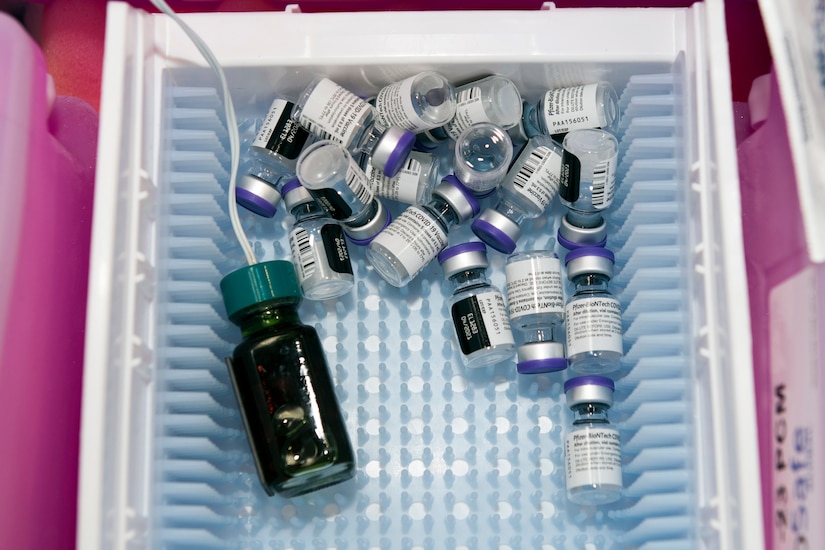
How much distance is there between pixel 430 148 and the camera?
0.95 meters

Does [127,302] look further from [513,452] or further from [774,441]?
[774,441]

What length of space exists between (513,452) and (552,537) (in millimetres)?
94

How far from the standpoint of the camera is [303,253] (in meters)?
0.87

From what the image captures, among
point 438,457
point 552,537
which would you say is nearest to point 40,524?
point 438,457

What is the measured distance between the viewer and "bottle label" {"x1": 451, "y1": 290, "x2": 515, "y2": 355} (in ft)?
2.81

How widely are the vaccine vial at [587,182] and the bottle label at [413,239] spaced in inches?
5.4

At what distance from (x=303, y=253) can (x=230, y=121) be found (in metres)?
0.16

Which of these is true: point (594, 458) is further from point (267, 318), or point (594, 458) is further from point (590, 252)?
point (267, 318)

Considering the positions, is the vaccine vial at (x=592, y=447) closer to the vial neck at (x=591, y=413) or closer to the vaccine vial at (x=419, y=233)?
the vial neck at (x=591, y=413)

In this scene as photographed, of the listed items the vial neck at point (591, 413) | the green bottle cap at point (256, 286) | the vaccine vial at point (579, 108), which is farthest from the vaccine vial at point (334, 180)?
the vial neck at point (591, 413)

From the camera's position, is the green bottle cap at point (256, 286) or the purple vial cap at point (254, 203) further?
the purple vial cap at point (254, 203)

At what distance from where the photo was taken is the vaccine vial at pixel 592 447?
82cm

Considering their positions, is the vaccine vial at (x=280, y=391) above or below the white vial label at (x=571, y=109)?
below

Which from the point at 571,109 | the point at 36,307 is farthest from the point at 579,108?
the point at 36,307
